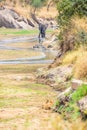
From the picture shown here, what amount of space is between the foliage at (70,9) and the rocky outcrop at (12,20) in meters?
58.6

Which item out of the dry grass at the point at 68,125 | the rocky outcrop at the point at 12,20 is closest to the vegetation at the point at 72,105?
the dry grass at the point at 68,125

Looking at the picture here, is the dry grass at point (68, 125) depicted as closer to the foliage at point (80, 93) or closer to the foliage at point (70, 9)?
the foliage at point (80, 93)

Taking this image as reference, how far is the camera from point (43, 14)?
10606 cm

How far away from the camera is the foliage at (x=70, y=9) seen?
29.1 m

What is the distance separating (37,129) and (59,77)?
9734 mm

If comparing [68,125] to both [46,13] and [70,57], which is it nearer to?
[70,57]

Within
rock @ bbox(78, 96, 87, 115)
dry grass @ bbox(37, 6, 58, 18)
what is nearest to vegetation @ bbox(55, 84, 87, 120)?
rock @ bbox(78, 96, 87, 115)

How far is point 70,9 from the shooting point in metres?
29.8

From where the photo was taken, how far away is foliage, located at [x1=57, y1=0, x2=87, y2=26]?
2912cm

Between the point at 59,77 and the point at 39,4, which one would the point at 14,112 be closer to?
the point at 59,77

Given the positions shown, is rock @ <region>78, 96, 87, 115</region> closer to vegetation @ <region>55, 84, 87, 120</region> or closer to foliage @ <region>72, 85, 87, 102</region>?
vegetation @ <region>55, 84, 87, 120</region>

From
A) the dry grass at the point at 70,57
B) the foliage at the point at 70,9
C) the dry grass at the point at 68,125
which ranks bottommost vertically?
the dry grass at the point at 70,57

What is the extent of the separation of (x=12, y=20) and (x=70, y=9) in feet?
201

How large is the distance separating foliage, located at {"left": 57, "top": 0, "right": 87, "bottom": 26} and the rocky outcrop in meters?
58.6
